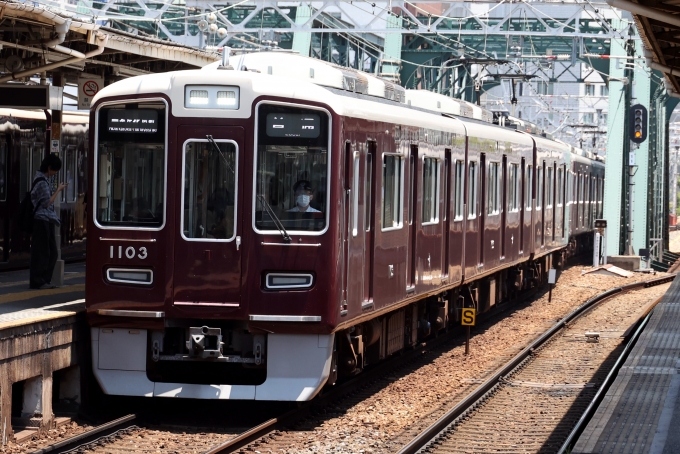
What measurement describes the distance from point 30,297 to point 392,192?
341 cm

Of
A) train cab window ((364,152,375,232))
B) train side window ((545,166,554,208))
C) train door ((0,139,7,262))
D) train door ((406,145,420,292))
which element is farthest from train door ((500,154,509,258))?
train cab window ((364,152,375,232))

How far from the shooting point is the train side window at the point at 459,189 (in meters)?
14.2

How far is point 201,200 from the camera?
9.52 m

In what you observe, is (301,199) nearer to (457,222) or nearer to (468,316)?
(468,316)

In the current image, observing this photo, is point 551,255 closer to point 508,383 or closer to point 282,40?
point 282,40

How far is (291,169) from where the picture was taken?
950 cm

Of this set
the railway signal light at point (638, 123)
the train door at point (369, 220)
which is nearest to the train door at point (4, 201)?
the train door at point (369, 220)

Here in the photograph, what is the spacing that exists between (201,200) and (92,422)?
1933mm

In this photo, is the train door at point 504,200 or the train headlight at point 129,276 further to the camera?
the train door at point 504,200

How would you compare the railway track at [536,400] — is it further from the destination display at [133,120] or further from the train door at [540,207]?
the train door at [540,207]

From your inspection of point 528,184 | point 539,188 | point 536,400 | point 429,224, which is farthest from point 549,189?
point 536,400

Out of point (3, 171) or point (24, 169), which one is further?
point (24, 169)

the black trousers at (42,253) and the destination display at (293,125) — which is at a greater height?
the destination display at (293,125)

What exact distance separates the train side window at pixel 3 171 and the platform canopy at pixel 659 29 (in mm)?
7523
